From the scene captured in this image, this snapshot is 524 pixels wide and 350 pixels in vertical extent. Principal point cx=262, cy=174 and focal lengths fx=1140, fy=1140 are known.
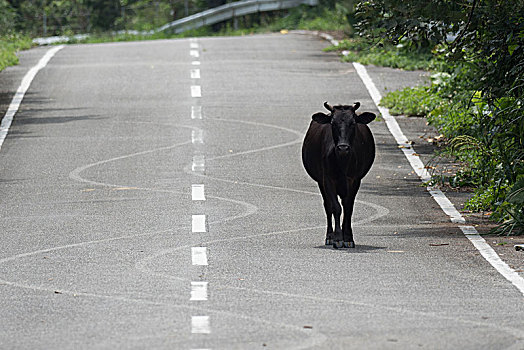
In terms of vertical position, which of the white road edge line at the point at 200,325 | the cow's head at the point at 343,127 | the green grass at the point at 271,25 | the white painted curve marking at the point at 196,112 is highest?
the cow's head at the point at 343,127

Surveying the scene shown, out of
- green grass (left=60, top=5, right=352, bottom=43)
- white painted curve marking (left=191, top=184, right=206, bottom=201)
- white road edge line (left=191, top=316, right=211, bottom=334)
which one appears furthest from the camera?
green grass (left=60, top=5, right=352, bottom=43)

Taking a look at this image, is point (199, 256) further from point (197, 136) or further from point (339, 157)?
point (197, 136)

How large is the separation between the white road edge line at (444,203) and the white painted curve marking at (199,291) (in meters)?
2.72

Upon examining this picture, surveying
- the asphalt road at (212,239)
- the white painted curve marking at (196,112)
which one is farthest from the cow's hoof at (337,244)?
the white painted curve marking at (196,112)

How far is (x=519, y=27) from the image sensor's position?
1352 cm

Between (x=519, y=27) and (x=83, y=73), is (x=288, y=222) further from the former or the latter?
(x=83, y=73)

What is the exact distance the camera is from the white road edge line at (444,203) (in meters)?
10.7

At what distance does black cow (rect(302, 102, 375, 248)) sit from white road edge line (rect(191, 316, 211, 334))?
3147 mm

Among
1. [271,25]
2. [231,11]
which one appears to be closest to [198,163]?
[271,25]

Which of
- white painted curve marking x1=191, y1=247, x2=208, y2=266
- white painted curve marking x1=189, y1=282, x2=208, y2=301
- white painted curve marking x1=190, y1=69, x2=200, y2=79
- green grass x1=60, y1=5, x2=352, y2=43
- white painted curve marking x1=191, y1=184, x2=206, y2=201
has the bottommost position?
green grass x1=60, y1=5, x2=352, y2=43

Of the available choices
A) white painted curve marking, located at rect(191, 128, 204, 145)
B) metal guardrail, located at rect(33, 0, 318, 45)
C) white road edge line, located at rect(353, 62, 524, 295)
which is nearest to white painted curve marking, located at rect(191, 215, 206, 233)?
white road edge line, located at rect(353, 62, 524, 295)

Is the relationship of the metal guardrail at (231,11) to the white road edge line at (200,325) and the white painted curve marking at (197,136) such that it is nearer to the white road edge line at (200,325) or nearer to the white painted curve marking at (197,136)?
the white painted curve marking at (197,136)

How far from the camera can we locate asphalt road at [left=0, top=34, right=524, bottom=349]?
8453mm

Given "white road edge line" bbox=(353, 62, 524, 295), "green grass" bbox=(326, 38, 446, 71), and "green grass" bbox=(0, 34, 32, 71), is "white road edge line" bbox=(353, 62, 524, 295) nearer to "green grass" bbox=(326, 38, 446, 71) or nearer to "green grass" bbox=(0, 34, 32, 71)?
"green grass" bbox=(326, 38, 446, 71)
